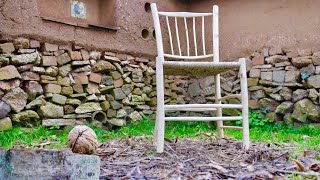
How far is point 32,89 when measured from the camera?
3617mm

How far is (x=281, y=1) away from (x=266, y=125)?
1.42m

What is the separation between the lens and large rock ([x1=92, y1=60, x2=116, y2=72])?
163 inches

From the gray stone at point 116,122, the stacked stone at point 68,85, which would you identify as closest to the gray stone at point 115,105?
the stacked stone at point 68,85

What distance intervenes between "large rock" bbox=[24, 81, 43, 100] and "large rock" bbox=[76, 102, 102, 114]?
49 cm

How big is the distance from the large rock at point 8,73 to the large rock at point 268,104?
264 cm

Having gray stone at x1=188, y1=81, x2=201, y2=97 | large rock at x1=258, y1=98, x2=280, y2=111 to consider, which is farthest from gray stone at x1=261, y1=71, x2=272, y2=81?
gray stone at x1=188, y1=81, x2=201, y2=97

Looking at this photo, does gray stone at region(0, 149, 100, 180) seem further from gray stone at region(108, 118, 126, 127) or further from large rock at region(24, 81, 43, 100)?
gray stone at region(108, 118, 126, 127)

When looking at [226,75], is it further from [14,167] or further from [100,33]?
[14,167]

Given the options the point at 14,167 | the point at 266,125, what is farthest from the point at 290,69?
the point at 14,167

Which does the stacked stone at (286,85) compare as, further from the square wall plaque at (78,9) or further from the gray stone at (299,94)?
the square wall plaque at (78,9)

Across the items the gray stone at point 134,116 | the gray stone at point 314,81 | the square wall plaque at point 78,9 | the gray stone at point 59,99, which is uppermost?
the square wall plaque at point 78,9

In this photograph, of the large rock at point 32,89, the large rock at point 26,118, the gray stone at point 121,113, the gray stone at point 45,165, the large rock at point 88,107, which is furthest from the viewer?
the gray stone at point 121,113

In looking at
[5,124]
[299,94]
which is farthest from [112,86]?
[299,94]

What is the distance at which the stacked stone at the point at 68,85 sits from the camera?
350 centimetres
